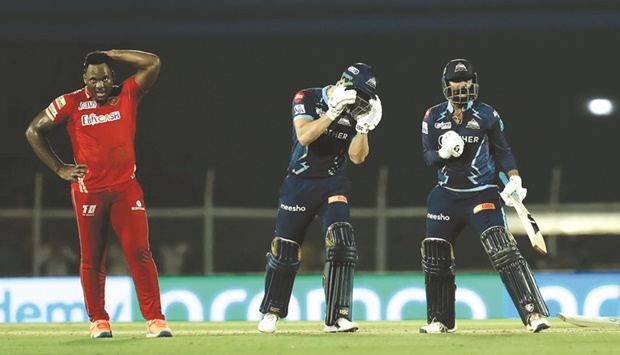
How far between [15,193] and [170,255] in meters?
5.92

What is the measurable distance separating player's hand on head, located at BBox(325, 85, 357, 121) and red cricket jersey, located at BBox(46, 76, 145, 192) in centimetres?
139

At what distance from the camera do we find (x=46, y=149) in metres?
8.67

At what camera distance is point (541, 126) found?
32.2m

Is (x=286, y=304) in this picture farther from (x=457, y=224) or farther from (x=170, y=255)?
(x=170, y=255)

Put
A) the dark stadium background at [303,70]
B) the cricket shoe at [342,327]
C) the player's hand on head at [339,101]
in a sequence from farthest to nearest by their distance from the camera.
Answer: the dark stadium background at [303,70] → the cricket shoe at [342,327] → the player's hand on head at [339,101]

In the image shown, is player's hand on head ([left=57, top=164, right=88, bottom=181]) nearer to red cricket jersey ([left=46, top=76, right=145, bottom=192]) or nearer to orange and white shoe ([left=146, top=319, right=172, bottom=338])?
red cricket jersey ([left=46, top=76, right=145, bottom=192])

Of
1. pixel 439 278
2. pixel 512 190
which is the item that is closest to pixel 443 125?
pixel 512 190

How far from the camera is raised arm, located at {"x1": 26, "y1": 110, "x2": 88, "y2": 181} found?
8477 millimetres

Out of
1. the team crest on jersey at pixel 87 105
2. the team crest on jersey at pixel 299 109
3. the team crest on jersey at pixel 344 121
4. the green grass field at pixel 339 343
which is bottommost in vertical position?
the green grass field at pixel 339 343

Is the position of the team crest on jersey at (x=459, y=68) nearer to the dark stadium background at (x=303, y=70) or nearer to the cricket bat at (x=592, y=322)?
the cricket bat at (x=592, y=322)

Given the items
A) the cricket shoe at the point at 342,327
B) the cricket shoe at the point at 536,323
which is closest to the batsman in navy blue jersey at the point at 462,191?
the cricket shoe at the point at 536,323

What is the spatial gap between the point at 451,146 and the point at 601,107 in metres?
23.0

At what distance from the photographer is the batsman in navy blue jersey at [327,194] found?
341 inches

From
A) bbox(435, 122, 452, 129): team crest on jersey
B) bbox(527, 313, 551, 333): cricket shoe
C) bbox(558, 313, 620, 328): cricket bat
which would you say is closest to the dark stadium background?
bbox(558, 313, 620, 328): cricket bat
